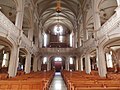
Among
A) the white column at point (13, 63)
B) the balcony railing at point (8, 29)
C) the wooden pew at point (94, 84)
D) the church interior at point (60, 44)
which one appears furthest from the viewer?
the white column at point (13, 63)

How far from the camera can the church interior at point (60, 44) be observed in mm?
6344

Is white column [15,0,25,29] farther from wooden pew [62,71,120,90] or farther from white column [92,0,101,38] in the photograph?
wooden pew [62,71,120,90]

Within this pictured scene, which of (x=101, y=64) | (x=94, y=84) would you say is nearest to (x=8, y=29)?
(x=94, y=84)

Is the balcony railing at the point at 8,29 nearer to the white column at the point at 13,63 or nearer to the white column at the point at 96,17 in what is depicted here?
the white column at the point at 13,63

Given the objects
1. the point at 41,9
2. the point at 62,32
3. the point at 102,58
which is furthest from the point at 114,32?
the point at 62,32

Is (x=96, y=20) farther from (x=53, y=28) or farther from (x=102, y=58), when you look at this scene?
(x=53, y=28)

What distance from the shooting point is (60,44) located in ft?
106

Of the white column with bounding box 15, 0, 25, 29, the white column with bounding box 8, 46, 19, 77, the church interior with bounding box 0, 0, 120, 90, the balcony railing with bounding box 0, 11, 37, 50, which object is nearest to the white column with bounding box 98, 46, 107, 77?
the church interior with bounding box 0, 0, 120, 90

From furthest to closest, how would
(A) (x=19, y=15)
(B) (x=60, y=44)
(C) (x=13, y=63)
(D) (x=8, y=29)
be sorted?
(B) (x=60, y=44), (A) (x=19, y=15), (C) (x=13, y=63), (D) (x=8, y=29)

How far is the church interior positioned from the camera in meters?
6.34

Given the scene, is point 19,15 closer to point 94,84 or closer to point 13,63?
point 13,63

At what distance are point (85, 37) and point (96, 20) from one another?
506 cm

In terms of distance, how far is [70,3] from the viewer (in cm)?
2189

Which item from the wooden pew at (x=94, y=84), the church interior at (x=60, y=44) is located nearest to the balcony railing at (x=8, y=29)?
the church interior at (x=60, y=44)
